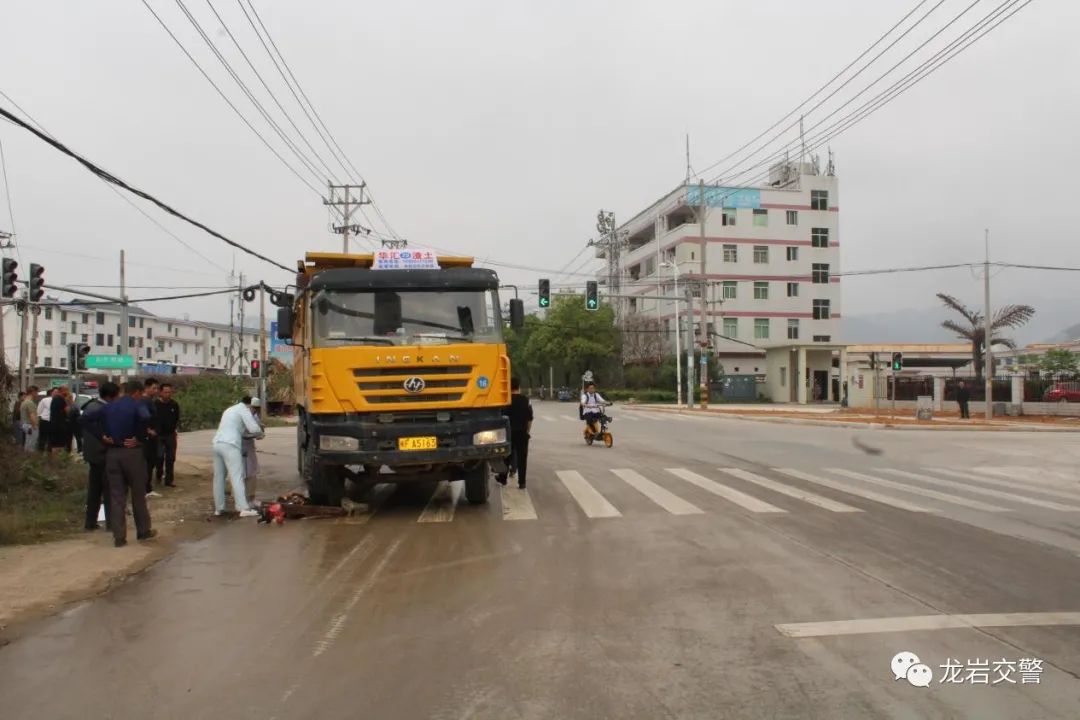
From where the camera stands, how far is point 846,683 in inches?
180

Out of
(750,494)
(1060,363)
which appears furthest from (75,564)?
(1060,363)

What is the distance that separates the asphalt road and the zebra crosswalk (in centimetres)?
12

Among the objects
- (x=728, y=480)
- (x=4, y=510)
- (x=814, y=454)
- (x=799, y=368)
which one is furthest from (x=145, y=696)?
(x=799, y=368)

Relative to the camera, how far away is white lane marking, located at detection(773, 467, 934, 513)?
1102 cm

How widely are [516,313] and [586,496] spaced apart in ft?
9.93

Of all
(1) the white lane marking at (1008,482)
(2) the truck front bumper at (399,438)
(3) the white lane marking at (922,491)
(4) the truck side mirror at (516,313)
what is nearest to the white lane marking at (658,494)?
(2) the truck front bumper at (399,438)

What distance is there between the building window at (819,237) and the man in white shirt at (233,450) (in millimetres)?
63896

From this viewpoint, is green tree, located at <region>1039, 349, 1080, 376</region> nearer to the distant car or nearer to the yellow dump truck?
the distant car

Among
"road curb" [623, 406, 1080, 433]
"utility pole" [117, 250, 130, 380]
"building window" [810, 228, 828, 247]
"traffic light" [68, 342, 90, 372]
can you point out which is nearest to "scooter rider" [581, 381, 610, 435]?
"road curb" [623, 406, 1080, 433]

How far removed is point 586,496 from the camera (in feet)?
40.2

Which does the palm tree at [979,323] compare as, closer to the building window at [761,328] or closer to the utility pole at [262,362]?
the building window at [761,328]

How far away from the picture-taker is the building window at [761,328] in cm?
6719

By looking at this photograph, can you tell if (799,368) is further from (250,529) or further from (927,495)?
(250,529)

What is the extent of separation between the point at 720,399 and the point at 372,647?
59.5 m
